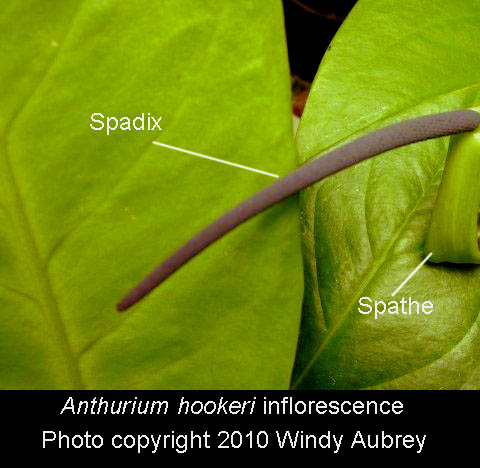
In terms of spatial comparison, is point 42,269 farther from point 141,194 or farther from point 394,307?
point 394,307

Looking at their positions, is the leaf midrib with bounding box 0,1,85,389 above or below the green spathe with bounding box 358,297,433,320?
above

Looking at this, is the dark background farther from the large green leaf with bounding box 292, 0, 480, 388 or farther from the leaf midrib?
the leaf midrib

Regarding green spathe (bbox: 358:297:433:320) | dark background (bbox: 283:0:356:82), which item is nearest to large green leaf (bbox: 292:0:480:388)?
green spathe (bbox: 358:297:433:320)

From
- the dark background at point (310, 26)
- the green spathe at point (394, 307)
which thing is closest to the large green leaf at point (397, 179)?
the green spathe at point (394, 307)

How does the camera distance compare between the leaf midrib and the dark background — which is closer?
the leaf midrib

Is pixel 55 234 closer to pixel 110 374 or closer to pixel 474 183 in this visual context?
pixel 110 374

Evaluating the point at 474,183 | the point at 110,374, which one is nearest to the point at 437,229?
the point at 474,183
